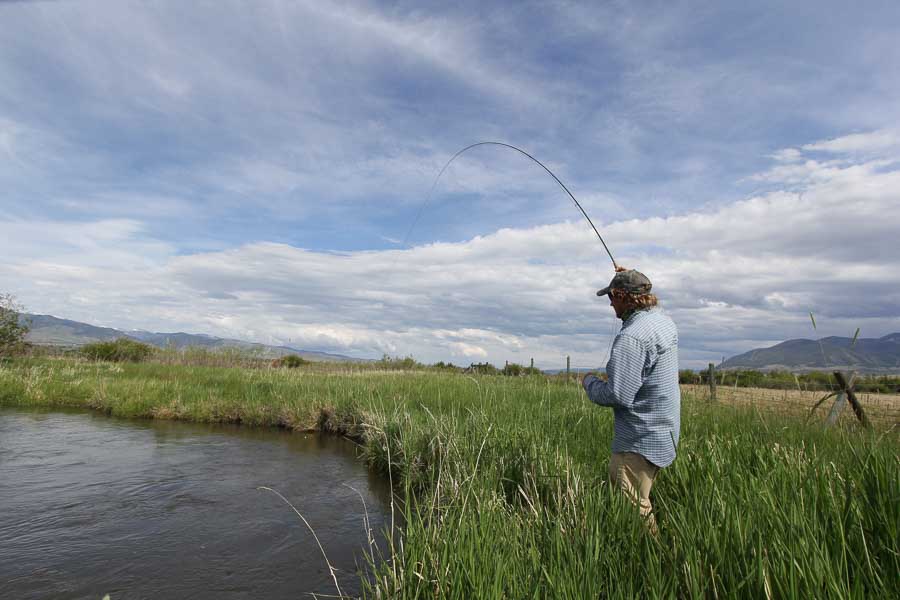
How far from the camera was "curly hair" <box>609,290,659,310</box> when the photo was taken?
3.85 meters

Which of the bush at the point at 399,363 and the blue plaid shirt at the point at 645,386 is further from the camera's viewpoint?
the bush at the point at 399,363

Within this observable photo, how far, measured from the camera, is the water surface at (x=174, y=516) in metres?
4.88

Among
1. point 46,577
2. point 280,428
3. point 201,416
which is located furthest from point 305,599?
point 201,416

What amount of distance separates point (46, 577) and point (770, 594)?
20.5ft

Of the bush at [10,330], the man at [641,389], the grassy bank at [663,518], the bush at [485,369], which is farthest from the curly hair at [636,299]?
the bush at [10,330]

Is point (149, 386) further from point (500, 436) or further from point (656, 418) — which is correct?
point (656, 418)

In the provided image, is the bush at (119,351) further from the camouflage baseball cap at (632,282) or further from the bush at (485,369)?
the camouflage baseball cap at (632,282)

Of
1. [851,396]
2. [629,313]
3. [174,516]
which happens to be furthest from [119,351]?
[851,396]

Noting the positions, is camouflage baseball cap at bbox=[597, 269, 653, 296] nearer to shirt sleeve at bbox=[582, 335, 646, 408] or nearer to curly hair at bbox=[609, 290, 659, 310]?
curly hair at bbox=[609, 290, 659, 310]

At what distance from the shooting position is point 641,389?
12.4 feet

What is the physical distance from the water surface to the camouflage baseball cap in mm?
3176

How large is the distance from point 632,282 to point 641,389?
33.0 inches

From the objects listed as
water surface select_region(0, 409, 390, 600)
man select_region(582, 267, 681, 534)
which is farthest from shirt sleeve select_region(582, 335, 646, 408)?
water surface select_region(0, 409, 390, 600)

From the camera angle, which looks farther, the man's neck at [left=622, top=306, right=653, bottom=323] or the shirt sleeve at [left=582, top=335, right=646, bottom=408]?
the man's neck at [left=622, top=306, right=653, bottom=323]
